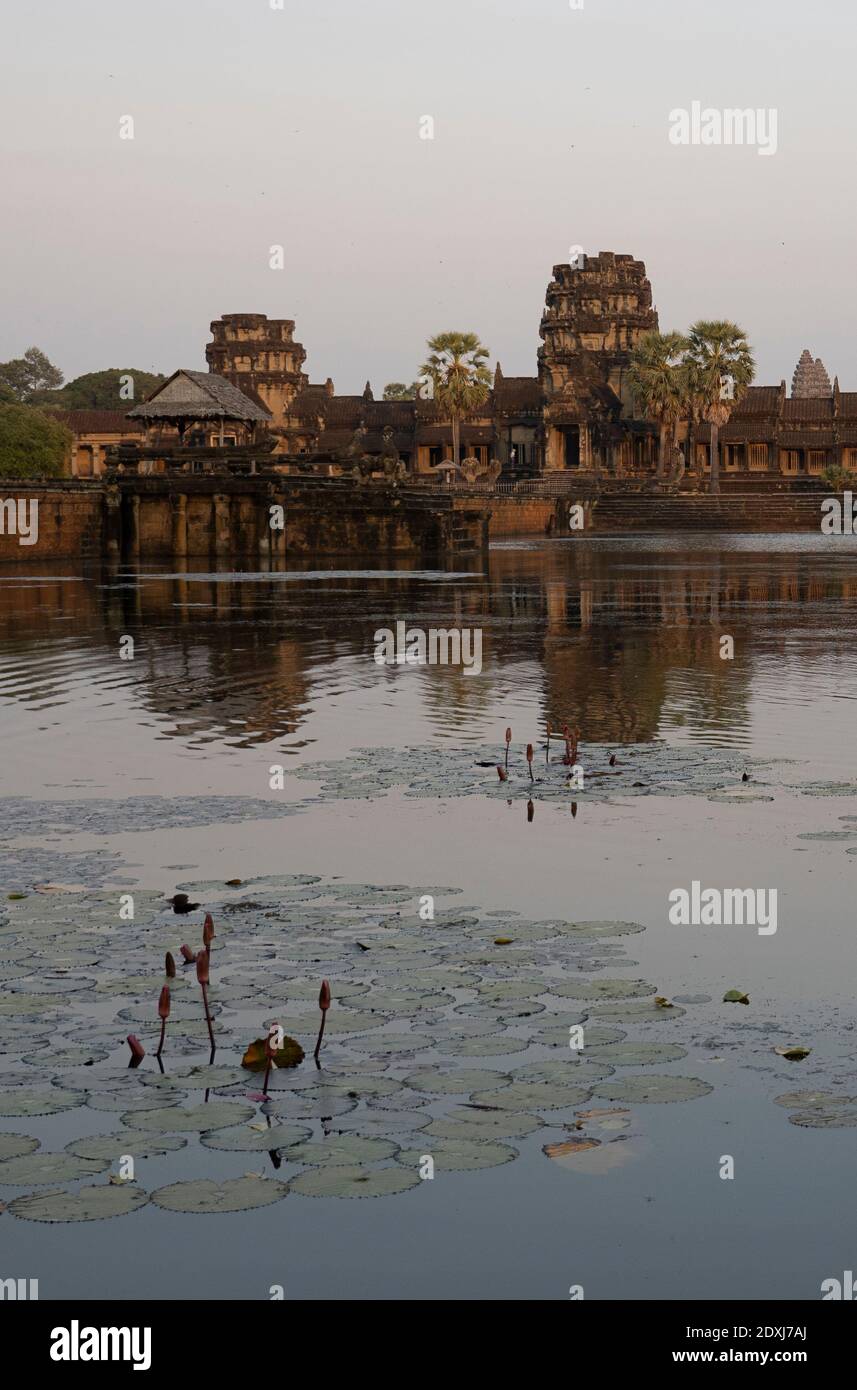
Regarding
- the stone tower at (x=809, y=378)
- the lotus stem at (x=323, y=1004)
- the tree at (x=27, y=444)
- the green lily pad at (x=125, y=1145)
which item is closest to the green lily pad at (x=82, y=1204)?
the green lily pad at (x=125, y=1145)

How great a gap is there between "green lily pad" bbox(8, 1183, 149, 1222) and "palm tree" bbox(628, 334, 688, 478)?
94869 mm

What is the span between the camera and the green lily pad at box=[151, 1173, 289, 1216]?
545 cm

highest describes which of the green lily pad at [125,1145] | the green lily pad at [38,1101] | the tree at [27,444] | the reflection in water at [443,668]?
the tree at [27,444]

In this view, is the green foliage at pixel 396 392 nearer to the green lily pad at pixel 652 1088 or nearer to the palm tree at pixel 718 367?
the palm tree at pixel 718 367

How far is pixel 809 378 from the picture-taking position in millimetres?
156125

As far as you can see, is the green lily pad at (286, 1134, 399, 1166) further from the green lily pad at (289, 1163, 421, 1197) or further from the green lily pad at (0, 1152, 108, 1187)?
the green lily pad at (0, 1152, 108, 1187)

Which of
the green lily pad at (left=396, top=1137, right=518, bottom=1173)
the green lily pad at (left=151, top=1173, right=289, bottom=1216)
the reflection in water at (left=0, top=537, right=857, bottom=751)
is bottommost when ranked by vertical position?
the green lily pad at (left=151, top=1173, right=289, bottom=1216)

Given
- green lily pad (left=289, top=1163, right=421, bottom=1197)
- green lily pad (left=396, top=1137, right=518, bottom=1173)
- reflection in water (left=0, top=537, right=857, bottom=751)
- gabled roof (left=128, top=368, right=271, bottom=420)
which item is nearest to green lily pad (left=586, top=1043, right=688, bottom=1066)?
green lily pad (left=396, top=1137, right=518, bottom=1173)

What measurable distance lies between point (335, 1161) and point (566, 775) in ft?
24.5

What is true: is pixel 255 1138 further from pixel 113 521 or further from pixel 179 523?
pixel 113 521

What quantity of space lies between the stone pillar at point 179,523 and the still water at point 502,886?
118 ft

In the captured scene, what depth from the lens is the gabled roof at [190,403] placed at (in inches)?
2655
